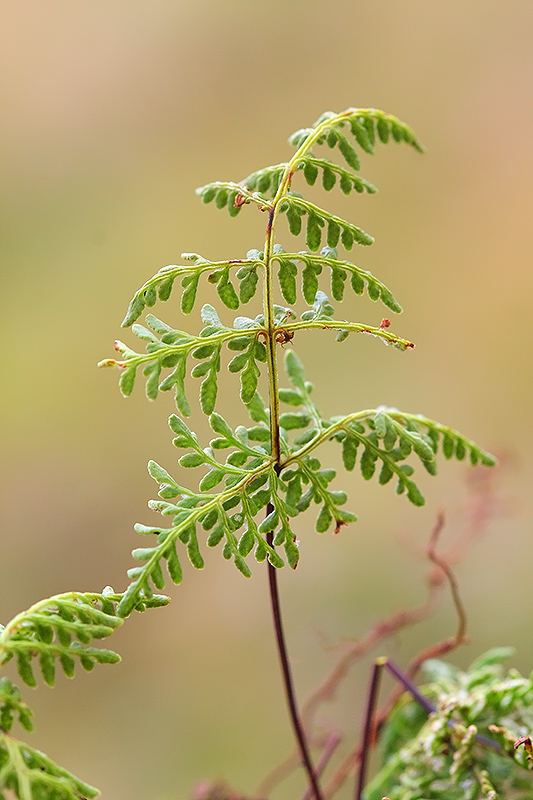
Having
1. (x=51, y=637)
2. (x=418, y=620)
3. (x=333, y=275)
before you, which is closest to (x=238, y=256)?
(x=418, y=620)

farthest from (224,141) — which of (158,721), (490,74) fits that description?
(158,721)

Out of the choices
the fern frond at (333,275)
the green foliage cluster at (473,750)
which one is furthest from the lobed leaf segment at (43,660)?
the green foliage cluster at (473,750)

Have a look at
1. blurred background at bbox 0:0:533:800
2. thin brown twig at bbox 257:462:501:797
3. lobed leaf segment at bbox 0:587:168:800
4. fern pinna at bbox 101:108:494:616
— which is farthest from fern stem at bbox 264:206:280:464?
blurred background at bbox 0:0:533:800

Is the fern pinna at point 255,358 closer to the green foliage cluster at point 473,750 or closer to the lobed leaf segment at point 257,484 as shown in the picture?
the lobed leaf segment at point 257,484

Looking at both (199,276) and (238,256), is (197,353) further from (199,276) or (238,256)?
(238,256)

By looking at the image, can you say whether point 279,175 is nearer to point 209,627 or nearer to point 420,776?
point 420,776
